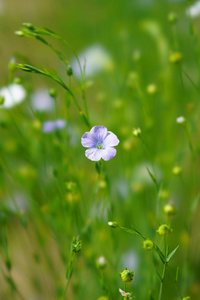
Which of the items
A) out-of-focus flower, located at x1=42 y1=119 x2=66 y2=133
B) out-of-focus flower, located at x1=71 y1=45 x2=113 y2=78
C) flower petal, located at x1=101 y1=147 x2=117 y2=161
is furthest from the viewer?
out-of-focus flower, located at x1=71 y1=45 x2=113 y2=78

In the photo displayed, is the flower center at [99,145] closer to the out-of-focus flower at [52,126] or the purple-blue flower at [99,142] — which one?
the purple-blue flower at [99,142]

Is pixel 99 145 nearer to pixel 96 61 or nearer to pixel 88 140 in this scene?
pixel 88 140

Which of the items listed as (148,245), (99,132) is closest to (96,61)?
(99,132)

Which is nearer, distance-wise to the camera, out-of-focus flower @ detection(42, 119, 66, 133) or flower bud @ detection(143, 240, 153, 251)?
flower bud @ detection(143, 240, 153, 251)

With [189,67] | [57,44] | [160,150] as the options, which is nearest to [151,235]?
[160,150]

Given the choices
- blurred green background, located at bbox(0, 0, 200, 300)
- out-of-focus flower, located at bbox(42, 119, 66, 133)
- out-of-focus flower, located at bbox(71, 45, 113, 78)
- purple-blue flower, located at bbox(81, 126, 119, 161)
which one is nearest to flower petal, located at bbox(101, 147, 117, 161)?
purple-blue flower, located at bbox(81, 126, 119, 161)

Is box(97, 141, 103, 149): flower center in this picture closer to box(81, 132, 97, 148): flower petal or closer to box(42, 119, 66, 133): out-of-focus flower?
box(81, 132, 97, 148): flower petal

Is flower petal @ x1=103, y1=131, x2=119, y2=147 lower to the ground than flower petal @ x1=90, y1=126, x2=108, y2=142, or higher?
lower
